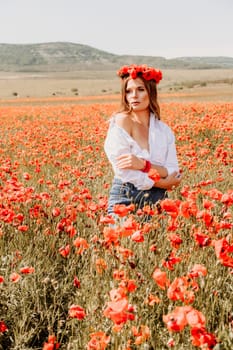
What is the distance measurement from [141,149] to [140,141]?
85 mm

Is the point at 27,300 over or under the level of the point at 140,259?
under

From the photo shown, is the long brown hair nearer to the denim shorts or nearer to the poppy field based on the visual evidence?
the denim shorts

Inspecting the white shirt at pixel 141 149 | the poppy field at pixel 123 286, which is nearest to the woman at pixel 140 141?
the white shirt at pixel 141 149

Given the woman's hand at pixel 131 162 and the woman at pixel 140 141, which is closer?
the woman's hand at pixel 131 162

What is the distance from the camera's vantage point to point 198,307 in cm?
253

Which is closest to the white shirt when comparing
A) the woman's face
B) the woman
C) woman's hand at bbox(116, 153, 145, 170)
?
the woman

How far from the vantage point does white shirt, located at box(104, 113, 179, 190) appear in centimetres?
380

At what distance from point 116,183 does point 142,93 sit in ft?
2.59

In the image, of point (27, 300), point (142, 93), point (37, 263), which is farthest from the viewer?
point (142, 93)

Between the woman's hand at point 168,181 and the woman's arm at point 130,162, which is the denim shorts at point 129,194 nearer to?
the woman's hand at point 168,181

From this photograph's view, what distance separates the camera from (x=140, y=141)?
4004 millimetres

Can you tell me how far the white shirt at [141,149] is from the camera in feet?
12.5

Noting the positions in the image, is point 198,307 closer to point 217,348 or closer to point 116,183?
point 217,348

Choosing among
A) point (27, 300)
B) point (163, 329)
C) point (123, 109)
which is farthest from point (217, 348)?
point (123, 109)
